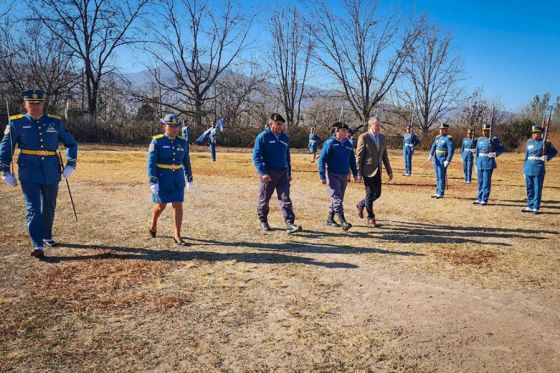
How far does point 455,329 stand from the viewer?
402cm

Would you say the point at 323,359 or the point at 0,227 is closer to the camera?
the point at 323,359

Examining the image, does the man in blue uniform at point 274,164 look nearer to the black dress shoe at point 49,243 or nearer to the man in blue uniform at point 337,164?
the man in blue uniform at point 337,164

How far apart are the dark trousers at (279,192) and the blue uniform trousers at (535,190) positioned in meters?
6.07

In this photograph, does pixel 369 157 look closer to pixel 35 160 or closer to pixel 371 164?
pixel 371 164

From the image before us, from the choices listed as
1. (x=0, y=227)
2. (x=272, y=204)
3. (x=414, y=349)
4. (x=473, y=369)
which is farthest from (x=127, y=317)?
(x=272, y=204)

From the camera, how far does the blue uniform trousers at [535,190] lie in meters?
9.90

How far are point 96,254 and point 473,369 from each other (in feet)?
16.1

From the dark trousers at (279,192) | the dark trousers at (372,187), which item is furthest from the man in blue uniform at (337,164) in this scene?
the dark trousers at (279,192)

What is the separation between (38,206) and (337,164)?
473cm

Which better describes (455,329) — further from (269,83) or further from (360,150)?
(269,83)

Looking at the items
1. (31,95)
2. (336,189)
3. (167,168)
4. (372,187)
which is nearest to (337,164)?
(336,189)

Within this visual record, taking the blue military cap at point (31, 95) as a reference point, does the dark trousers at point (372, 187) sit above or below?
below

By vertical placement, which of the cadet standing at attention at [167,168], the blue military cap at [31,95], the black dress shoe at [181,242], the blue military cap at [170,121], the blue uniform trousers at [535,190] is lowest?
the black dress shoe at [181,242]

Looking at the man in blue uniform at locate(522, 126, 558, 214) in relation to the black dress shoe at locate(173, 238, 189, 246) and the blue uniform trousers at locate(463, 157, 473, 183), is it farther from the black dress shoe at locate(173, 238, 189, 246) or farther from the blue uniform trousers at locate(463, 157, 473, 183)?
the black dress shoe at locate(173, 238, 189, 246)
